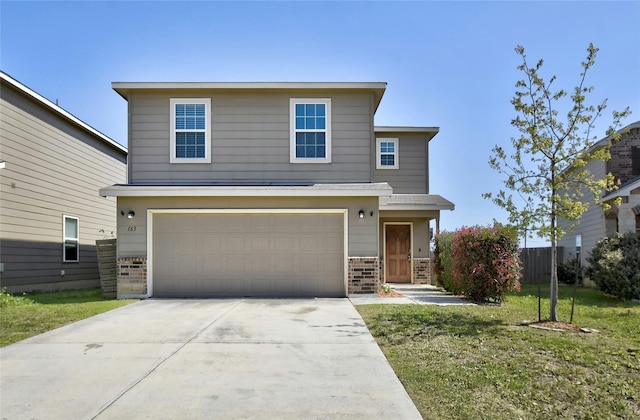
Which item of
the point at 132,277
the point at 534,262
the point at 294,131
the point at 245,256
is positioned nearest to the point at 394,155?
the point at 294,131

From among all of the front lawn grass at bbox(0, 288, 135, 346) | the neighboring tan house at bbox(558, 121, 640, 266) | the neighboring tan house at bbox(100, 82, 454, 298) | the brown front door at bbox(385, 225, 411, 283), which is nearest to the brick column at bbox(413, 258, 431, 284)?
the brown front door at bbox(385, 225, 411, 283)

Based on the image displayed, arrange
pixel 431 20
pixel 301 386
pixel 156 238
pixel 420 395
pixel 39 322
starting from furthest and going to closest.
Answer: pixel 156 238 → pixel 431 20 → pixel 39 322 → pixel 301 386 → pixel 420 395

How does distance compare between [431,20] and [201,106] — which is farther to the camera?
[201,106]

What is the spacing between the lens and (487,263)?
11031 millimetres

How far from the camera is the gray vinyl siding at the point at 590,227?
15.6m

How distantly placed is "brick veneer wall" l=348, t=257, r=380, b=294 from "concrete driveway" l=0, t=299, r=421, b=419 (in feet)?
10.7

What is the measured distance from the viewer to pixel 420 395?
4.68 m

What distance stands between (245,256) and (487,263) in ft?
19.0

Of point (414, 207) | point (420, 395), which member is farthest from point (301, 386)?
point (414, 207)

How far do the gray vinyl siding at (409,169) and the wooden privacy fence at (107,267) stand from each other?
31.2 feet

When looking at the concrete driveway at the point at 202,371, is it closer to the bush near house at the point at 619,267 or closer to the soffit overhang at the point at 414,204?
the bush near house at the point at 619,267

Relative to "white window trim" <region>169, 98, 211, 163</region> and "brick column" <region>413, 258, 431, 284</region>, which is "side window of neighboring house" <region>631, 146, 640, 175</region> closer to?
"brick column" <region>413, 258, 431, 284</region>

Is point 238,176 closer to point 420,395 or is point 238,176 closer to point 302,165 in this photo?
point 302,165

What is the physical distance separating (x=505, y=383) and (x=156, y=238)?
9510mm
